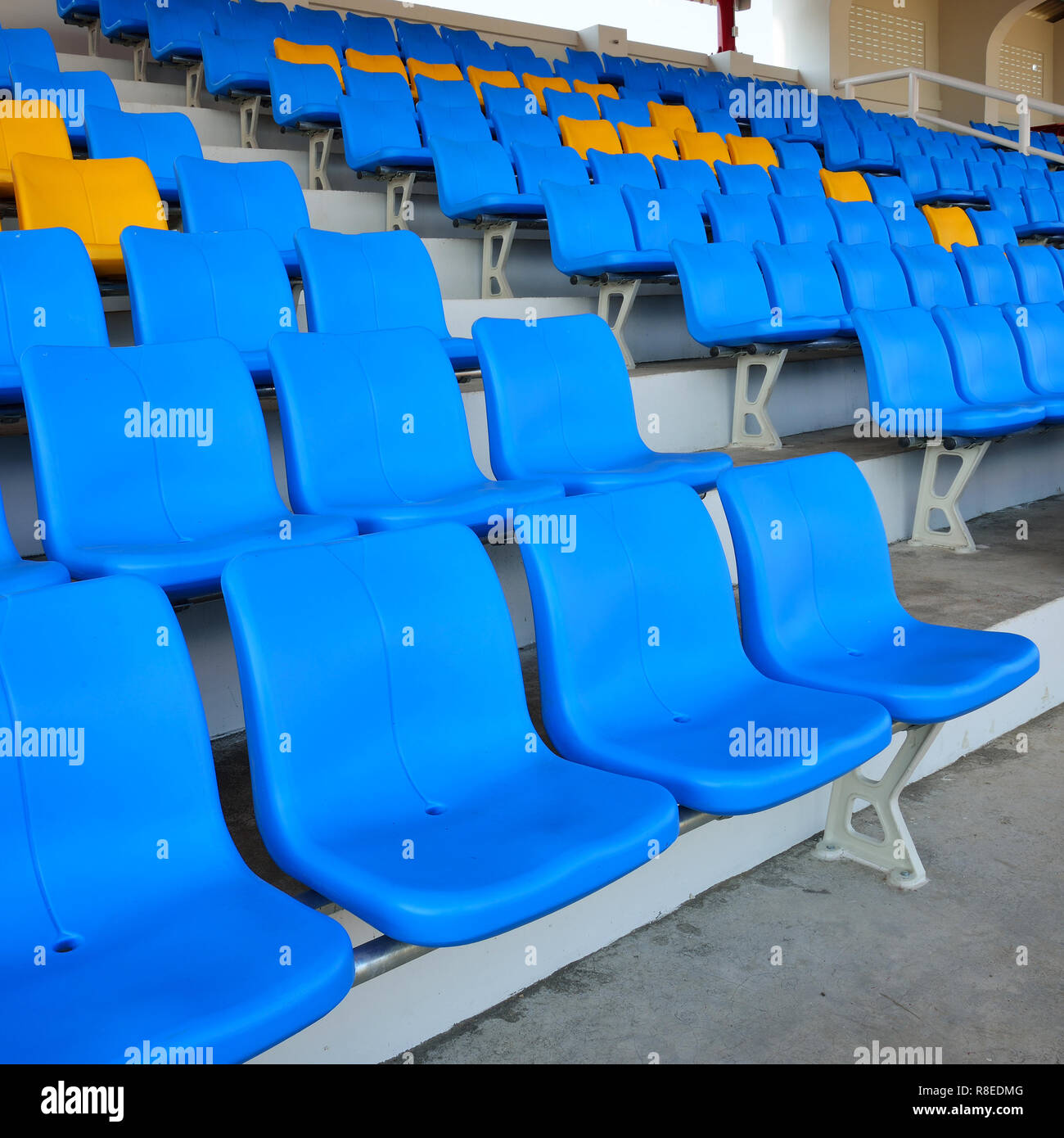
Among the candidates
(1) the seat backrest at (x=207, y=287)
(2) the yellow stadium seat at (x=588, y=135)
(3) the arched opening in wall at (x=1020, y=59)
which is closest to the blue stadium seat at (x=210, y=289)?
(1) the seat backrest at (x=207, y=287)

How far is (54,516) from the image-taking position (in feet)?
4.90

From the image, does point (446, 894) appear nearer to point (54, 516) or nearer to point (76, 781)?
point (76, 781)

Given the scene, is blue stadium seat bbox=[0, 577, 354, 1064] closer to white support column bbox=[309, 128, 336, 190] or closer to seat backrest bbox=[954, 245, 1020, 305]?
seat backrest bbox=[954, 245, 1020, 305]

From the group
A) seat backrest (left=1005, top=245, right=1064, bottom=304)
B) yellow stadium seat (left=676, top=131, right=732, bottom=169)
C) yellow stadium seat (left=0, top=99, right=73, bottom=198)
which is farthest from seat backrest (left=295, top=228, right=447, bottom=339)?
yellow stadium seat (left=676, top=131, right=732, bottom=169)

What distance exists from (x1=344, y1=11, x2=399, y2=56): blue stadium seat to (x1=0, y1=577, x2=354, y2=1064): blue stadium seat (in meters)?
4.86

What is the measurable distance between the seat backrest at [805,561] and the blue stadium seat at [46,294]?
3.76ft

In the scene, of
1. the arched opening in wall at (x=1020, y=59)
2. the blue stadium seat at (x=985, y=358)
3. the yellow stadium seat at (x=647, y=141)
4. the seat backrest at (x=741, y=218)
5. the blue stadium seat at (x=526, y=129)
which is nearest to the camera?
the blue stadium seat at (x=985, y=358)

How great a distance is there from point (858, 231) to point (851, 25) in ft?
25.7

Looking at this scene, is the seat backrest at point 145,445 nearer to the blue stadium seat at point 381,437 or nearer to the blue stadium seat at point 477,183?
the blue stadium seat at point 381,437

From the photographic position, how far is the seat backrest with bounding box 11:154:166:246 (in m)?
2.35

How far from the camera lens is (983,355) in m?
2.85

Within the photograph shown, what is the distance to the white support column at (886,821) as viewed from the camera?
1.55 m

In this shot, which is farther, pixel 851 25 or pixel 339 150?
pixel 851 25
